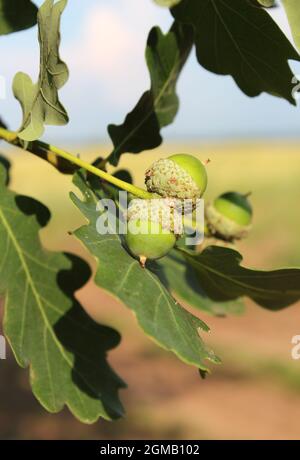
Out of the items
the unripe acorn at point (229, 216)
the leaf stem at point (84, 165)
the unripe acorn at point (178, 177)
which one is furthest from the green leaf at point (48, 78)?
the unripe acorn at point (229, 216)

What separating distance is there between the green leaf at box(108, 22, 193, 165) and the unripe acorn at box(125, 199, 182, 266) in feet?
1.41

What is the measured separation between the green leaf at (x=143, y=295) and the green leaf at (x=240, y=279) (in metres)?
0.22

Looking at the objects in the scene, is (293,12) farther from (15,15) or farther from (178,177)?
(15,15)

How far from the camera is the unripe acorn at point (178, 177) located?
1.37 meters

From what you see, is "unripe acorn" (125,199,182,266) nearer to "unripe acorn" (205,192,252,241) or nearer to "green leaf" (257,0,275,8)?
"green leaf" (257,0,275,8)

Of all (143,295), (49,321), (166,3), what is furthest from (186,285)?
(166,3)

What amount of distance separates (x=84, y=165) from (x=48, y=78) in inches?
7.6

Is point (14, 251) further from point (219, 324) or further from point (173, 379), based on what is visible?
point (219, 324)

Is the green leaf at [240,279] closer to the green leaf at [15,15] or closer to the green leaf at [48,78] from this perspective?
the green leaf at [48,78]

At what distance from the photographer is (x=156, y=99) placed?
1811 millimetres

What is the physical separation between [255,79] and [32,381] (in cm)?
84

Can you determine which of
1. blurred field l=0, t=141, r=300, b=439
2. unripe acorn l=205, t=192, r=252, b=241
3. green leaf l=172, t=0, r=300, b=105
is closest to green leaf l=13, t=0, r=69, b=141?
green leaf l=172, t=0, r=300, b=105

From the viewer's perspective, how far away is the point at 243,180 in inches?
942

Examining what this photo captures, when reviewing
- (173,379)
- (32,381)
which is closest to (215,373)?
(173,379)
